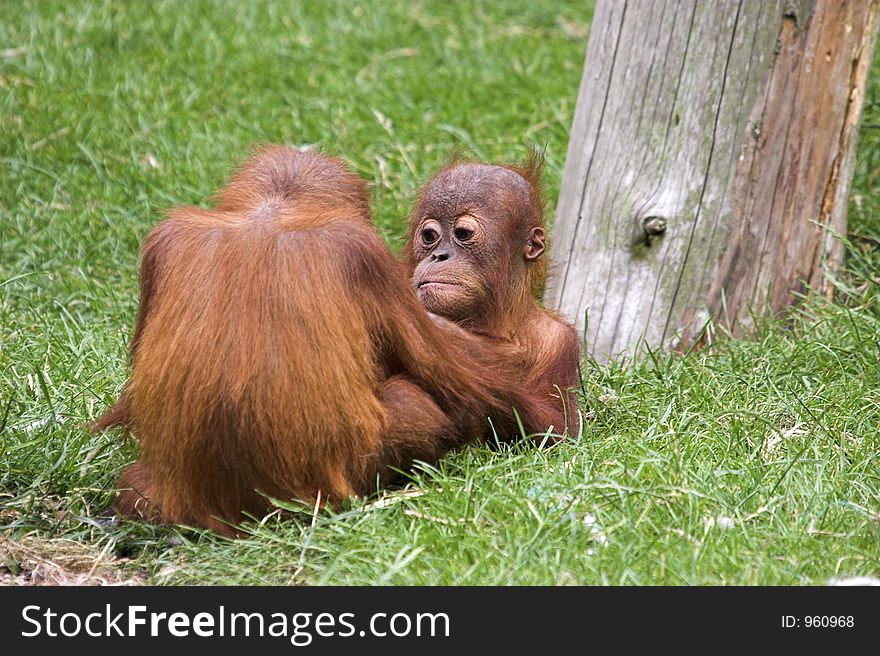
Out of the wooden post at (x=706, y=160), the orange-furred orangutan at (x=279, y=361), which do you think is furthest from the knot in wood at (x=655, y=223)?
the orange-furred orangutan at (x=279, y=361)

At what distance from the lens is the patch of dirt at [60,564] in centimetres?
331

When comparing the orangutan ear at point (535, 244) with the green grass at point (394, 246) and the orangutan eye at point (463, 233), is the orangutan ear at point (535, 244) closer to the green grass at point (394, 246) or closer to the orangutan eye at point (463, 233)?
the orangutan eye at point (463, 233)

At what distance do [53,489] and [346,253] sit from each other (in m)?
1.30

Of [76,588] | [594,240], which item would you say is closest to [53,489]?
[76,588]

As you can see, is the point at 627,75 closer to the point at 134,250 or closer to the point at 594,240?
the point at 594,240

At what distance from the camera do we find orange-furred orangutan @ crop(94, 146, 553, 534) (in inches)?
126

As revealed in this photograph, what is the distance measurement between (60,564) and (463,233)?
1.60 metres

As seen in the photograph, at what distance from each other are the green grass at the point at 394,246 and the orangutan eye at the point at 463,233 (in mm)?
709

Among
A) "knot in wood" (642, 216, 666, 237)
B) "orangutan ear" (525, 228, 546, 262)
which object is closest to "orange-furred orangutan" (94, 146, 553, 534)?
"orangutan ear" (525, 228, 546, 262)

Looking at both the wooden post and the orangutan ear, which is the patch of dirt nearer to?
the orangutan ear

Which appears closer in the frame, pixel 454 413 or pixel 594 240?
pixel 454 413

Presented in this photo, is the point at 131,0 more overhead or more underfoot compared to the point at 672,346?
more overhead

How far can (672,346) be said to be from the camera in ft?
15.9

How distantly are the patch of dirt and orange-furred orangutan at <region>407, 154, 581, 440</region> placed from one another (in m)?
1.22
